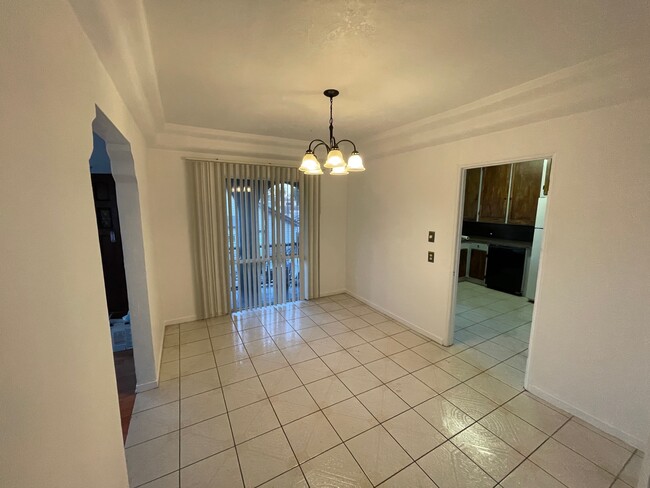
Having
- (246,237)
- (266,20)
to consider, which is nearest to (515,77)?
(266,20)

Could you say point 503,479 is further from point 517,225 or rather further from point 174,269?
point 517,225

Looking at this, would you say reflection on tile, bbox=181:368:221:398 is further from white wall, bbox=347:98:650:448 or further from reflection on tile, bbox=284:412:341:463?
white wall, bbox=347:98:650:448

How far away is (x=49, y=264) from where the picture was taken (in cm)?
76

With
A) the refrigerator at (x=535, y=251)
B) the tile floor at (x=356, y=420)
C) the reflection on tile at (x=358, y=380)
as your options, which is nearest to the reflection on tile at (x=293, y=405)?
the tile floor at (x=356, y=420)

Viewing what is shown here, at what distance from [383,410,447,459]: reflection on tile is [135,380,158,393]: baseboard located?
206cm

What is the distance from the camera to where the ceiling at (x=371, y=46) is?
1309mm

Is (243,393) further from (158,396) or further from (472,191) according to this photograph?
(472,191)

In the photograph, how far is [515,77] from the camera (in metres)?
1.93

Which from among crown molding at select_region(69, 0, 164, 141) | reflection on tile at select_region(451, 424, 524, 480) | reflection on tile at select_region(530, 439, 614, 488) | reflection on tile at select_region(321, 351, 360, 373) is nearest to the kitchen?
reflection on tile at select_region(530, 439, 614, 488)

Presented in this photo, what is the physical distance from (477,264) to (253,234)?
4721 millimetres

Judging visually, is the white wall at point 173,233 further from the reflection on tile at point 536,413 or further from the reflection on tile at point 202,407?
the reflection on tile at point 536,413

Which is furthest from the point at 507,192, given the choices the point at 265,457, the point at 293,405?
the point at 265,457

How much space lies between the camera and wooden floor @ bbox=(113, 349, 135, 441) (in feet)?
7.00

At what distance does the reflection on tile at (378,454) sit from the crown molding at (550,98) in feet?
9.01
